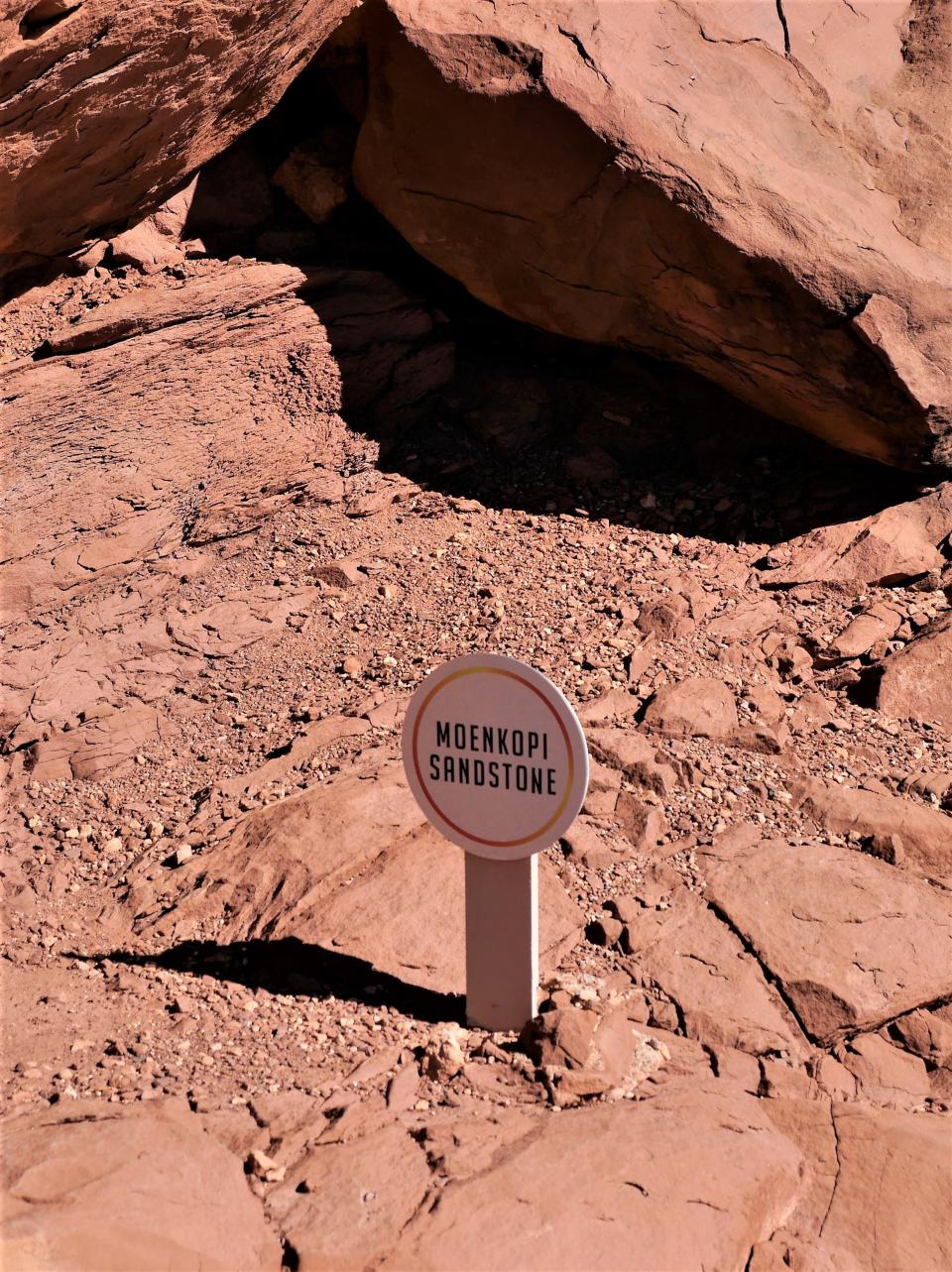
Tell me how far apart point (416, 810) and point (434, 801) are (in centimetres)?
64

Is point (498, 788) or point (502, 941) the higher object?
point (498, 788)

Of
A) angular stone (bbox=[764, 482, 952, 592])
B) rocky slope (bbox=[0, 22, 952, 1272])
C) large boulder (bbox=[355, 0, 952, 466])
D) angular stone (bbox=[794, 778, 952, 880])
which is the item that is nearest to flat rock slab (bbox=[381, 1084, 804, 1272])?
rocky slope (bbox=[0, 22, 952, 1272])

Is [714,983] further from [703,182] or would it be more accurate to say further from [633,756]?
[703,182]

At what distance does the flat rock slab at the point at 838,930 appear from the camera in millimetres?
2521

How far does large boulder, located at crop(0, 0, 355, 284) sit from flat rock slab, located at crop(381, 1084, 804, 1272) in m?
3.13

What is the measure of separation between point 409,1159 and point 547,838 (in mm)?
626

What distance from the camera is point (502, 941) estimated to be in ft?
7.65

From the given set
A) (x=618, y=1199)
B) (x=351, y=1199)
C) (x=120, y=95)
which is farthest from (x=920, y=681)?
(x=120, y=95)

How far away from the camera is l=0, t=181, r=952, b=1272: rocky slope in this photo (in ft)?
6.45

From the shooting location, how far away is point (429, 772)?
7.66 ft

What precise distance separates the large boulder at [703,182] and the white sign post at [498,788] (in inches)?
85.4

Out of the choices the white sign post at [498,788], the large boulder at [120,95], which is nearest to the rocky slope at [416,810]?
the white sign post at [498,788]

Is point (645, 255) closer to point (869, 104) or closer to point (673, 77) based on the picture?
point (673, 77)

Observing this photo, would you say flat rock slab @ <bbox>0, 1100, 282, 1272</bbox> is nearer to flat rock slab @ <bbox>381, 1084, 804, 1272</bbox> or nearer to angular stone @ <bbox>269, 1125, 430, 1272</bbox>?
angular stone @ <bbox>269, 1125, 430, 1272</bbox>
